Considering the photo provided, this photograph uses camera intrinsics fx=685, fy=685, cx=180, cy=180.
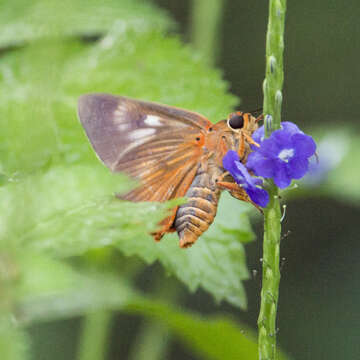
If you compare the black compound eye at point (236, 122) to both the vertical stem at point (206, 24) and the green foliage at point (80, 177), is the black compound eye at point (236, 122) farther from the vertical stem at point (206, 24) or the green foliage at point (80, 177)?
the vertical stem at point (206, 24)

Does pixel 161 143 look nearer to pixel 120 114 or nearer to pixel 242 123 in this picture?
pixel 120 114

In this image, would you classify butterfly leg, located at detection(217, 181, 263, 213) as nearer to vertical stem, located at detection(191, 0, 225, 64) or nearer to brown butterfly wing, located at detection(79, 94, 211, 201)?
brown butterfly wing, located at detection(79, 94, 211, 201)

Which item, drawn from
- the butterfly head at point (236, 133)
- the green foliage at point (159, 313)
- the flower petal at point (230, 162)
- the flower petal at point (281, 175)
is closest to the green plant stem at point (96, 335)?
the green foliage at point (159, 313)

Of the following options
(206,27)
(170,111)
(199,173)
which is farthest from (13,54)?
(206,27)

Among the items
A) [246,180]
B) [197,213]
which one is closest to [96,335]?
[197,213]

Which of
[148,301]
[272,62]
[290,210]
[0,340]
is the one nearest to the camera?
[0,340]

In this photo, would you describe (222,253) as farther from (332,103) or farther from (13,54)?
(332,103)
